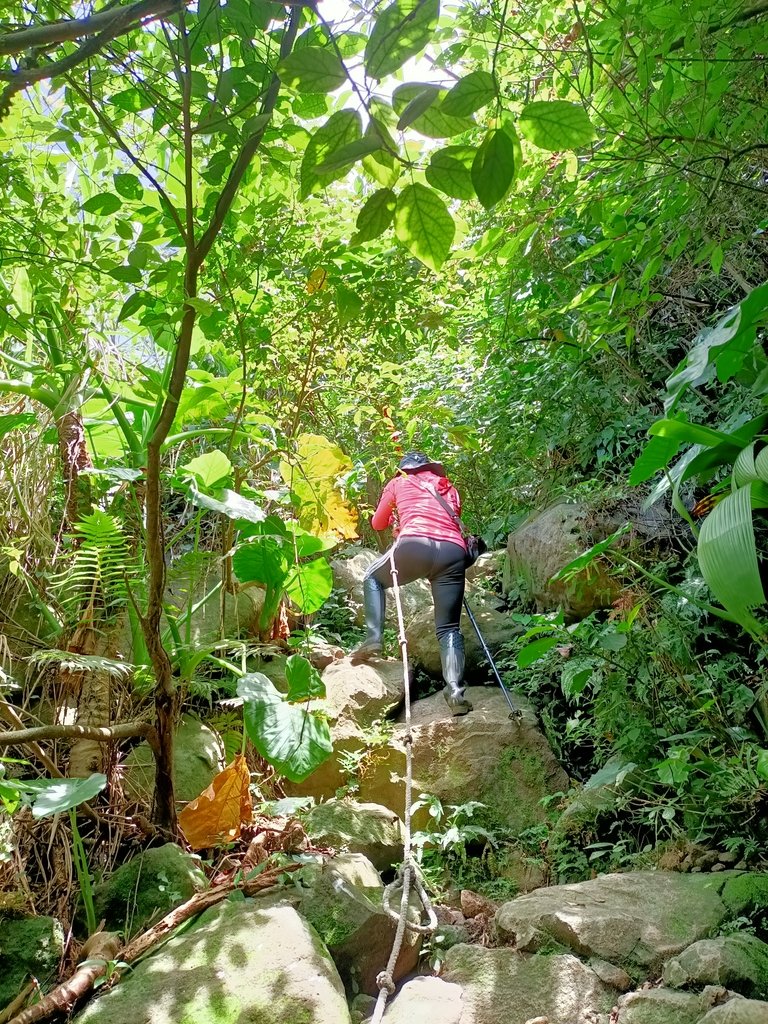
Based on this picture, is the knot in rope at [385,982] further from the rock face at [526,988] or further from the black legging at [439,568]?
the black legging at [439,568]

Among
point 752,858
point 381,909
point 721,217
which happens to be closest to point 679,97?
point 721,217

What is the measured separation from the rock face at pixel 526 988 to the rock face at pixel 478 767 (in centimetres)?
144

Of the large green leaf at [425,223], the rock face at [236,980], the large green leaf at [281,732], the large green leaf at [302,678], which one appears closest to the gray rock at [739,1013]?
the rock face at [236,980]

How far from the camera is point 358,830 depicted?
333cm

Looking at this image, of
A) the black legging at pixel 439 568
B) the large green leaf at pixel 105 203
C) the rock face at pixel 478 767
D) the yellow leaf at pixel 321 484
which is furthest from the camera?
the black legging at pixel 439 568

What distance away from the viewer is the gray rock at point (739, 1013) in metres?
1.67

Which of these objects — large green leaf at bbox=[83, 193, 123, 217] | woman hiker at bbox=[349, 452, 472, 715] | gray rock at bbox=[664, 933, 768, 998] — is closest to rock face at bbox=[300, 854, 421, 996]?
gray rock at bbox=[664, 933, 768, 998]

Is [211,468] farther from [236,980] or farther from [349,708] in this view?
[349,708]

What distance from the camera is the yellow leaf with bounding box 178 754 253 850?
282 centimetres

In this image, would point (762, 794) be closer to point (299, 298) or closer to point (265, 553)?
point (265, 553)

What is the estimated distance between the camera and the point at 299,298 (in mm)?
3691

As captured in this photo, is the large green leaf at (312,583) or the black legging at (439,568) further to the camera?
the black legging at (439,568)

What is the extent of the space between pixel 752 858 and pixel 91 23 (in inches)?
124

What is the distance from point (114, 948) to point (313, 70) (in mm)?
2509
